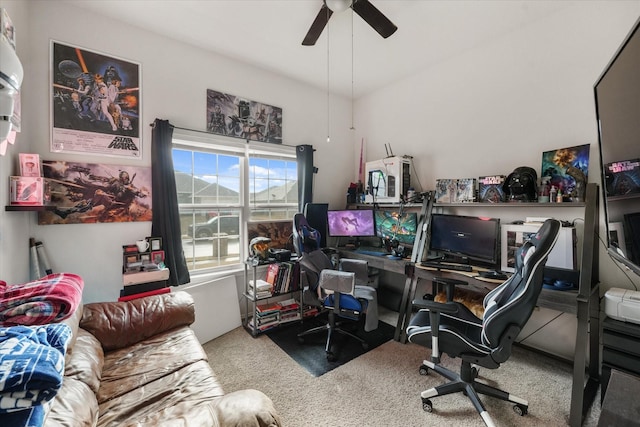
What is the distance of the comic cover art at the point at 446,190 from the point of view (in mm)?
2830

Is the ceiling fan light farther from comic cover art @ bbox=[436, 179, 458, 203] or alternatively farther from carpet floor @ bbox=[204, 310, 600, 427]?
carpet floor @ bbox=[204, 310, 600, 427]

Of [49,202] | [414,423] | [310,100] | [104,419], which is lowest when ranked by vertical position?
[414,423]

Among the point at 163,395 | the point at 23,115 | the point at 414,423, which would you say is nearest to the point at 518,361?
the point at 414,423

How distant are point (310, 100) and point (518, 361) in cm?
360

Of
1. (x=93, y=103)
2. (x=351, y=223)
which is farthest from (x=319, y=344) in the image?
(x=93, y=103)

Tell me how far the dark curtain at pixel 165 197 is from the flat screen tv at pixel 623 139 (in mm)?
2945

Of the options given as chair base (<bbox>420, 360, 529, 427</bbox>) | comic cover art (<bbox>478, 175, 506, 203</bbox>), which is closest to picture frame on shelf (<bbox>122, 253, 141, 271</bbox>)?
chair base (<bbox>420, 360, 529, 427</bbox>)

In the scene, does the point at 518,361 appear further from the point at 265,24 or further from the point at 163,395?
the point at 265,24

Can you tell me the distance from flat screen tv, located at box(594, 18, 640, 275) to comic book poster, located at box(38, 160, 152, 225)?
10.2ft

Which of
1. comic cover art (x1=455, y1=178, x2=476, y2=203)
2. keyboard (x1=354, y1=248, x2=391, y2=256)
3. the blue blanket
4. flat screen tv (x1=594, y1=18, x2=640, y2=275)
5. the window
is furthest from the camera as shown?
keyboard (x1=354, y1=248, x2=391, y2=256)

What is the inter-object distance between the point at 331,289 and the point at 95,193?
2.14 meters

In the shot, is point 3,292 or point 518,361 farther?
point 518,361

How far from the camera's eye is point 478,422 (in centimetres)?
164

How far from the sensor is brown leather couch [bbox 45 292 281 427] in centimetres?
99
